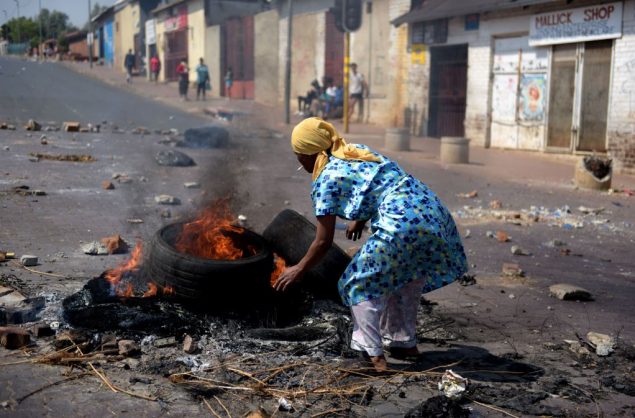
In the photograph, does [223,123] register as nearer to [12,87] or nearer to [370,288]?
[12,87]

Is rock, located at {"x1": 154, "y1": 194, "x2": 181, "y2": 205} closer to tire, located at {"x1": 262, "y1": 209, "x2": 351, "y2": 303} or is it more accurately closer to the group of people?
tire, located at {"x1": 262, "y1": 209, "x2": 351, "y2": 303}

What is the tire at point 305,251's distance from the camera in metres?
5.20

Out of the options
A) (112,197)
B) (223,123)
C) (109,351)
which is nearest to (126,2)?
(223,123)

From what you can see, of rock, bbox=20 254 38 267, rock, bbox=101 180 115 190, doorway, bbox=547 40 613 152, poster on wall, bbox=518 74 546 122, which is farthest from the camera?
poster on wall, bbox=518 74 546 122

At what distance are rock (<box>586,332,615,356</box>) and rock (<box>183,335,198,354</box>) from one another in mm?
2784

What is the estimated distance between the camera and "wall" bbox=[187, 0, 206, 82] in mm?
41844

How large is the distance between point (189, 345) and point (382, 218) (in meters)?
1.50

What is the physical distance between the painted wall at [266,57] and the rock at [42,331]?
1207 inches

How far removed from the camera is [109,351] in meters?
4.24

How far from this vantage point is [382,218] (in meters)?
4.04

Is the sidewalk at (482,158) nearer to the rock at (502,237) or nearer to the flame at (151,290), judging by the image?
the rock at (502,237)

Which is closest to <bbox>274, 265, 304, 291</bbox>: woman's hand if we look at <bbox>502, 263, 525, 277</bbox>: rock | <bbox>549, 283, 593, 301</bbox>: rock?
<bbox>549, 283, 593, 301</bbox>: rock

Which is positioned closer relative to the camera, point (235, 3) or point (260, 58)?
point (260, 58)

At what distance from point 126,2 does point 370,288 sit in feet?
191
